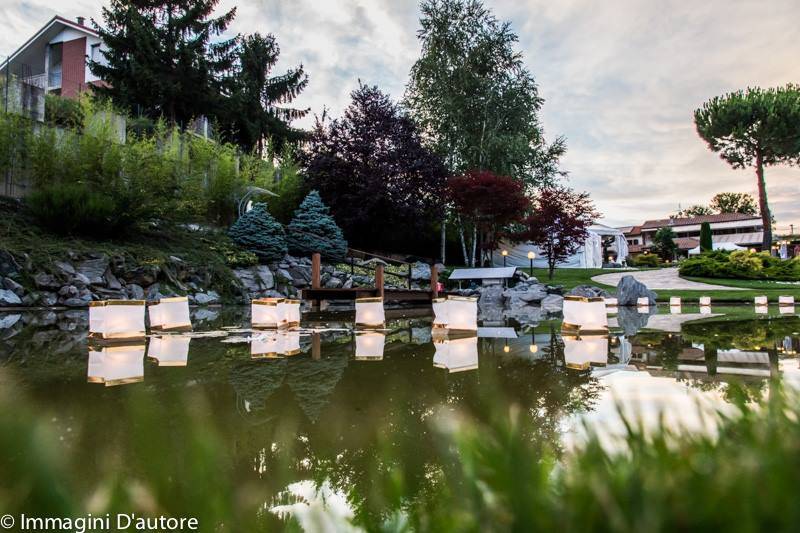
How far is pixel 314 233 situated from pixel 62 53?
25162 mm

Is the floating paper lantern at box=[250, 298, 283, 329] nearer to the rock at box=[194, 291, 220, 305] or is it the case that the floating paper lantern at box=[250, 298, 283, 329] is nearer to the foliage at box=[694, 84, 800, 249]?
the rock at box=[194, 291, 220, 305]

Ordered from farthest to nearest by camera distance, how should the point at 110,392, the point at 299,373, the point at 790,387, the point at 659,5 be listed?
the point at 659,5
the point at 299,373
the point at 110,392
the point at 790,387

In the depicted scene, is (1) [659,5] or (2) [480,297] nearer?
(1) [659,5]

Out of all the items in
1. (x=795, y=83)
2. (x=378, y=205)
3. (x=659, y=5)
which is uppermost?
(x=795, y=83)

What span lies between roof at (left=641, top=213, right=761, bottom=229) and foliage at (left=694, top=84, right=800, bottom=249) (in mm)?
31819

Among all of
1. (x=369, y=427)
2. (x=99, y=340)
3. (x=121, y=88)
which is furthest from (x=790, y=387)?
(x=121, y=88)

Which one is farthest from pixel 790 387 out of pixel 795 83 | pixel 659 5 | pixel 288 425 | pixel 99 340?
pixel 795 83

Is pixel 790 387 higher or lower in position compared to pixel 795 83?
lower

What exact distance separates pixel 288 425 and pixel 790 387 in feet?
6.59

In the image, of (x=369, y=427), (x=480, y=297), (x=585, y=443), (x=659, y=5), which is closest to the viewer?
(x=585, y=443)

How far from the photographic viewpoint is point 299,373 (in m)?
3.72

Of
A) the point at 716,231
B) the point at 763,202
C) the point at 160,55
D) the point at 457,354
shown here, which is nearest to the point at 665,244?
the point at 716,231

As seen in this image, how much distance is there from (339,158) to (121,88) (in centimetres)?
1059

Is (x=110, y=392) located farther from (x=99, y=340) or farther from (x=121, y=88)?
(x=121, y=88)
